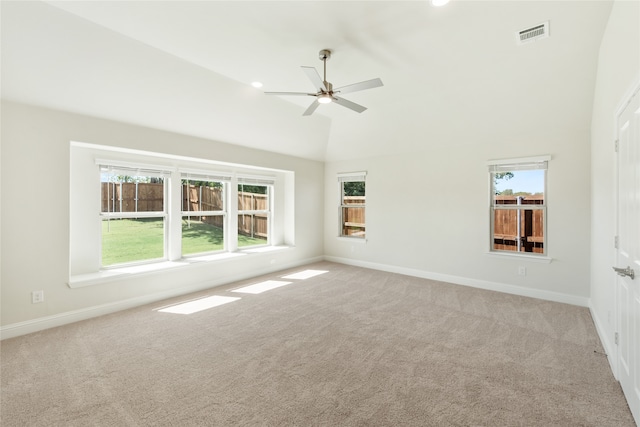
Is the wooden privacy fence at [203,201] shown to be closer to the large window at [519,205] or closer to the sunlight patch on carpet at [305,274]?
the sunlight patch on carpet at [305,274]

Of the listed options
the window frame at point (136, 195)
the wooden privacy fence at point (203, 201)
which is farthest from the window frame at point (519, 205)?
the window frame at point (136, 195)

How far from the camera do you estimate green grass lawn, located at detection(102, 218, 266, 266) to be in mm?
4133

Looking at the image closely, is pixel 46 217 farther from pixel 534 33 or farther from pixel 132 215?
pixel 534 33

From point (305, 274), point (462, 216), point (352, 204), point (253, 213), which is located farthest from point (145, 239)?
point (462, 216)

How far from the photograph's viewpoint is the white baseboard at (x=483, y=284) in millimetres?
4055

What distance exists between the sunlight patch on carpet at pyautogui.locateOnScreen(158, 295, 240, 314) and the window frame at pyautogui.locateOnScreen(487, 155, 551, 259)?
4322 millimetres

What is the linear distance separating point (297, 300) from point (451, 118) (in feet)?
12.2

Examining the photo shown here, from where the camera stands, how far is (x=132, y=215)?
428 centimetres

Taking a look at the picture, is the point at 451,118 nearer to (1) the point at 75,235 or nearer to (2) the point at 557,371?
(2) the point at 557,371

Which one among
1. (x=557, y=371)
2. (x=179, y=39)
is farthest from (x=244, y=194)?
(x=557, y=371)

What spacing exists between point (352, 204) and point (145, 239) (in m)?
4.17

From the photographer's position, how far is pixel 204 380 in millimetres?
2301

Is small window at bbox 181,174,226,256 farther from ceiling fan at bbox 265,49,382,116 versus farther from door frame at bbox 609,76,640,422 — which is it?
door frame at bbox 609,76,640,422

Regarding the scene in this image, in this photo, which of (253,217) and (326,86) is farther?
(253,217)
